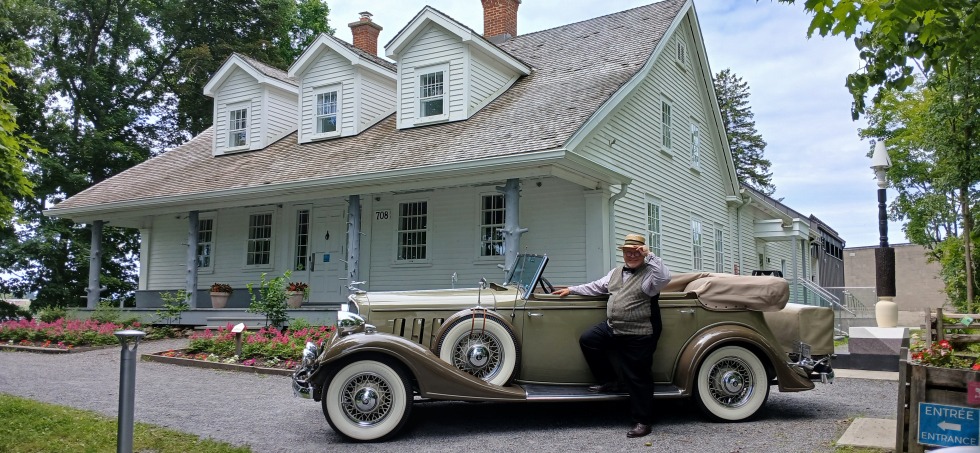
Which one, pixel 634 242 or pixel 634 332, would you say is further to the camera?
pixel 634 242

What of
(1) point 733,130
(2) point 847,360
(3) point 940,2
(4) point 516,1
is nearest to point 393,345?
(3) point 940,2

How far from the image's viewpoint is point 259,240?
1748cm

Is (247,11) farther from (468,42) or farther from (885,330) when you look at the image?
(885,330)

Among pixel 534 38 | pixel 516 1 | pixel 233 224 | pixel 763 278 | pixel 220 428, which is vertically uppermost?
pixel 516 1

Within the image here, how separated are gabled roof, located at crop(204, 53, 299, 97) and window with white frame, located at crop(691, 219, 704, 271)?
10.5m

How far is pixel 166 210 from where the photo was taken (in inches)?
666

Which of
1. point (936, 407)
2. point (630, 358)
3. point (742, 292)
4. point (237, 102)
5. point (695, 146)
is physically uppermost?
point (237, 102)

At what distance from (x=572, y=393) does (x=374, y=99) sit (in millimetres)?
12069

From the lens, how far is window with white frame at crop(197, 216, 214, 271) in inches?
722

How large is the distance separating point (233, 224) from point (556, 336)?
13782 millimetres

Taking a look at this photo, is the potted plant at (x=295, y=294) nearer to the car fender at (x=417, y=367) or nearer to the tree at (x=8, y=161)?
the tree at (x=8, y=161)

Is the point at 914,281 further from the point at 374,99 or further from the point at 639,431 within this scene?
the point at 639,431

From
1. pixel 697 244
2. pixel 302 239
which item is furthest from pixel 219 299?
pixel 697 244

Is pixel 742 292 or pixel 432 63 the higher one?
pixel 432 63
